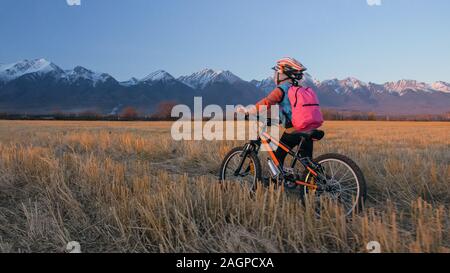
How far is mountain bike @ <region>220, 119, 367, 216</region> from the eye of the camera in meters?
3.54

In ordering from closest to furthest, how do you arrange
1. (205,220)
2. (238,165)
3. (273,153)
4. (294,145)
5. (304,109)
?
(205,220)
(304,109)
(294,145)
(273,153)
(238,165)

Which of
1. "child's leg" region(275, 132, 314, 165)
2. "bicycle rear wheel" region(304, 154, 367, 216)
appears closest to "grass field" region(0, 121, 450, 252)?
"bicycle rear wheel" region(304, 154, 367, 216)

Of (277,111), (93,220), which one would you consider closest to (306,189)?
(277,111)

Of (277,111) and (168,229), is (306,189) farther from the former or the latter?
(168,229)

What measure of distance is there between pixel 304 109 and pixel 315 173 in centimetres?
81

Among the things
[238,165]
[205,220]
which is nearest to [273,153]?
[238,165]

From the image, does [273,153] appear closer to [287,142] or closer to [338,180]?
[287,142]

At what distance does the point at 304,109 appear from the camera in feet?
13.1

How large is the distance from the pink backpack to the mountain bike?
0.44 ft

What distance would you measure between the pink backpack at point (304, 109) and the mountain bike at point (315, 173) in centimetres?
13

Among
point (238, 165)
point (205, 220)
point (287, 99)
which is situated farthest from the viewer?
point (238, 165)

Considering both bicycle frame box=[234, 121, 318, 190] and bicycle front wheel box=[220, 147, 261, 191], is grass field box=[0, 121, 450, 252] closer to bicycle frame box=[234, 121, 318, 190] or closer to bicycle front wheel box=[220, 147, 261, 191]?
bicycle frame box=[234, 121, 318, 190]
